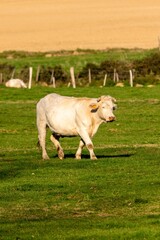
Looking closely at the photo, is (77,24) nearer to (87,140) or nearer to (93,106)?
(93,106)

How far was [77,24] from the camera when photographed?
115375mm

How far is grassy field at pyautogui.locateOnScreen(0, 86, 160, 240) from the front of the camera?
47.7 feet

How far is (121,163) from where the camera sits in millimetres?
22891

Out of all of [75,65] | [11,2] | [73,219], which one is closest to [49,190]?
[73,219]

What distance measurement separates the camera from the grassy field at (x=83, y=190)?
14.5 m

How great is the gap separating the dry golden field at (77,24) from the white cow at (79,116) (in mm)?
72691

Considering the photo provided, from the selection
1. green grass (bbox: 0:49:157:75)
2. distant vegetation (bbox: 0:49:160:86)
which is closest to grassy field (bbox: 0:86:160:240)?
distant vegetation (bbox: 0:49:160:86)

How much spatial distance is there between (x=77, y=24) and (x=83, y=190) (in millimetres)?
97491

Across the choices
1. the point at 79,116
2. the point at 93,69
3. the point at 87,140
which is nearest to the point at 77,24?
the point at 93,69

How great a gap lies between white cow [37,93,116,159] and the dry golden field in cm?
7269

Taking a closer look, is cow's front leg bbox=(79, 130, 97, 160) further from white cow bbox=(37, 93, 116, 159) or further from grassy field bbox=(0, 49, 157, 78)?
grassy field bbox=(0, 49, 157, 78)

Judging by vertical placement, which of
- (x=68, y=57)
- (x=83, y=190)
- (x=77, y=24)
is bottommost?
(x=68, y=57)

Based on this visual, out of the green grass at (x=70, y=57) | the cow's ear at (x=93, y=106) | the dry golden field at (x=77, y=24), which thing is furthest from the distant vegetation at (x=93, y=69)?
the cow's ear at (x=93, y=106)

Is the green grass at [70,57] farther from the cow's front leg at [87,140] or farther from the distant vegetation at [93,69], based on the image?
the cow's front leg at [87,140]
